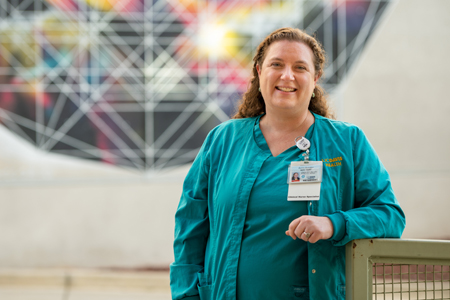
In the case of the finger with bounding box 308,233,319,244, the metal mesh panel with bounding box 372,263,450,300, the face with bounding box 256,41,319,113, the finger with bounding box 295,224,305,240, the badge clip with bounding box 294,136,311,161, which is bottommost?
the metal mesh panel with bounding box 372,263,450,300

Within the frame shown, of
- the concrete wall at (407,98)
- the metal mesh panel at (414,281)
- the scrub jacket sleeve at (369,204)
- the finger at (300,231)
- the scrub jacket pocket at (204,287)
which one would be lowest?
the scrub jacket pocket at (204,287)

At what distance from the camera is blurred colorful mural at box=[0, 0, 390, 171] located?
3.94 meters

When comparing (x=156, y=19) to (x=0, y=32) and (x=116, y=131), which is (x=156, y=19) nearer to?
(x=116, y=131)

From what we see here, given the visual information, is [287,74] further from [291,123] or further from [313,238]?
[313,238]

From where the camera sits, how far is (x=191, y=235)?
1302 millimetres

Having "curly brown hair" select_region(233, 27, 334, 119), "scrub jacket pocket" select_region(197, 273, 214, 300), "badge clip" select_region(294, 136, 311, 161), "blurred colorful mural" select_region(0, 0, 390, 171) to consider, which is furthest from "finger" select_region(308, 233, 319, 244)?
"blurred colorful mural" select_region(0, 0, 390, 171)

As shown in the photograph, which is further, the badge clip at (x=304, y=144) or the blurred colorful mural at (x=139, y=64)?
the blurred colorful mural at (x=139, y=64)

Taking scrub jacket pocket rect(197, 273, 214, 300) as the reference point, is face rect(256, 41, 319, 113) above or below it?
above

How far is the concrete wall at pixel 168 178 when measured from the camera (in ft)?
12.9

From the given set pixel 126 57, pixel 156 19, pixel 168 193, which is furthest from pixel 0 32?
pixel 168 193

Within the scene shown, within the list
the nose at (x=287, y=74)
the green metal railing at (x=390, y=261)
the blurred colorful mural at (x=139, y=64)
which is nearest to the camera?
the green metal railing at (x=390, y=261)

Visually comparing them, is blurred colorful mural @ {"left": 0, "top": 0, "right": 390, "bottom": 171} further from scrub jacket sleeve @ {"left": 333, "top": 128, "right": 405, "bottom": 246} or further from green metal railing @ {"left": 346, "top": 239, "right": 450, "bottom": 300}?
green metal railing @ {"left": 346, "top": 239, "right": 450, "bottom": 300}

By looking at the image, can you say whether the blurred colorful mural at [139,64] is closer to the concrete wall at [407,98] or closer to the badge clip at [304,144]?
the concrete wall at [407,98]

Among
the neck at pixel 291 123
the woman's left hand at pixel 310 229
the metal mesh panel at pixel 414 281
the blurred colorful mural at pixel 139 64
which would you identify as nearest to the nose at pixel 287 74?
the neck at pixel 291 123
